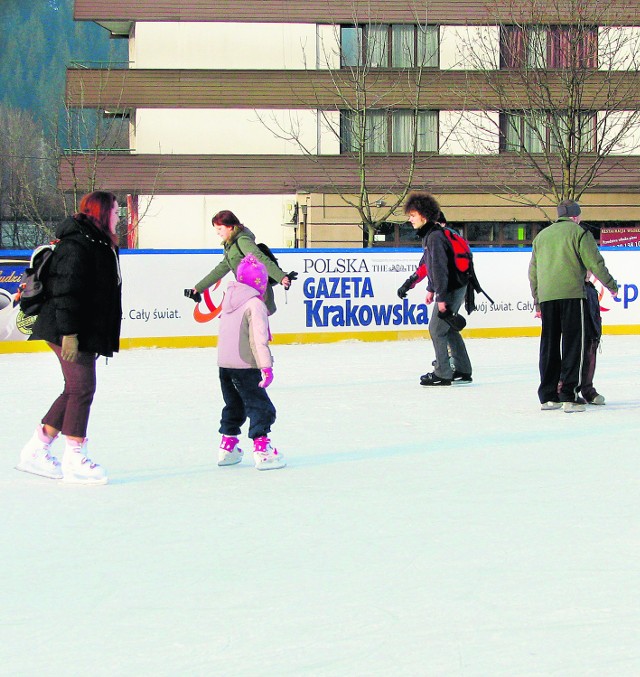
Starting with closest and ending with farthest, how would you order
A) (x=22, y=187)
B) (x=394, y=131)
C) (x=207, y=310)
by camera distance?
(x=207, y=310) < (x=394, y=131) < (x=22, y=187)

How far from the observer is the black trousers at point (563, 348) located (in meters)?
9.40

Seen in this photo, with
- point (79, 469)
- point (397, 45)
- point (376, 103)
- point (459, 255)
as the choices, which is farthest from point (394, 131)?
point (79, 469)

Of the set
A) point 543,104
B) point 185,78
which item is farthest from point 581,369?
point 185,78

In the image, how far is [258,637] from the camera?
12.4 ft

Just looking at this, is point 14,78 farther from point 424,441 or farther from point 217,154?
point 424,441

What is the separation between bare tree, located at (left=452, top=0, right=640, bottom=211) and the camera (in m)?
28.2

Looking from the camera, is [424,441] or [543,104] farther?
[543,104]

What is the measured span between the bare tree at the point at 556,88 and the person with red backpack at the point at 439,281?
54.6 feet

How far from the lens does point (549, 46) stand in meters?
31.7

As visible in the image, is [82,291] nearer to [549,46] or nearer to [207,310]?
[207,310]

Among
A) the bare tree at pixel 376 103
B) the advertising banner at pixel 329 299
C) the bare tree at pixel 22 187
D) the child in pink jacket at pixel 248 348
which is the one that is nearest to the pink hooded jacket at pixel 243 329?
the child in pink jacket at pixel 248 348

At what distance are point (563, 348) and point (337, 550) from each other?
4892 mm

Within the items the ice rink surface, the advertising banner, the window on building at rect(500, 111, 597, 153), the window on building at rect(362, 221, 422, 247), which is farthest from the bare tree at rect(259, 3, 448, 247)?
the ice rink surface

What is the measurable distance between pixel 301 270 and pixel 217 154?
16871mm
